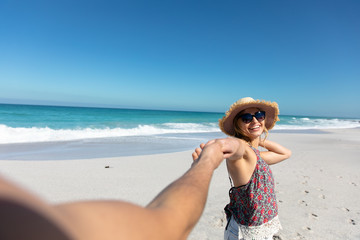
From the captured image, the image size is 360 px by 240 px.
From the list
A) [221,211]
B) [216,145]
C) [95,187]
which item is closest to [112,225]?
[216,145]

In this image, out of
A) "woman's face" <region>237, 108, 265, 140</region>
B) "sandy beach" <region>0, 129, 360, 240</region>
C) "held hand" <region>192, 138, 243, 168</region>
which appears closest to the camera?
"held hand" <region>192, 138, 243, 168</region>

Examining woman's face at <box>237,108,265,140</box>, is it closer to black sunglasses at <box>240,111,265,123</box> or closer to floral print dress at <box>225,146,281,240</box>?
black sunglasses at <box>240,111,265,123</box>

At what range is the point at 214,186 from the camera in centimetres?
544

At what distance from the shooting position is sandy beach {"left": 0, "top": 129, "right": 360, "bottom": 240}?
3727 millimetres

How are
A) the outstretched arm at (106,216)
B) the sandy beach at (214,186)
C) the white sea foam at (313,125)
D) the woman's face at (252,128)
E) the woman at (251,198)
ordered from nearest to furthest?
1. the outstretched arm at (106,216)
2. the woman at (251,198)
3. the woman's face at (252,128)
4. the sandy beach at (214,186)
5. the white sea foam at (313,125)

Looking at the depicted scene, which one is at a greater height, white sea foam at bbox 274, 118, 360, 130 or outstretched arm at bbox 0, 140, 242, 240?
outstretched arm at bbox 0, 140, 242, 240

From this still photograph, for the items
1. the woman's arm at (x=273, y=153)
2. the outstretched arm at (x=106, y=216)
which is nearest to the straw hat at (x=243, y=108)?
the woman's arm at (x=273, y=153)

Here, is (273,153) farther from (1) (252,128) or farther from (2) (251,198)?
(2) (251,198)

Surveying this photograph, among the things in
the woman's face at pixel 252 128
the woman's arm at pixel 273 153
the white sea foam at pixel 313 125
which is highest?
the woman's face at pixel 252 128

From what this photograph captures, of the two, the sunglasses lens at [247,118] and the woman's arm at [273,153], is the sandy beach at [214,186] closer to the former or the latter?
the woman's arm at [273,153]

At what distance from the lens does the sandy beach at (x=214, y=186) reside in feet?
12.2

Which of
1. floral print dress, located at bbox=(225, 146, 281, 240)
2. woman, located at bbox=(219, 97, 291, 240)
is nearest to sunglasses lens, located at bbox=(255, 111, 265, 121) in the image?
woman, located at bbox=(219, 97, 291, 240)

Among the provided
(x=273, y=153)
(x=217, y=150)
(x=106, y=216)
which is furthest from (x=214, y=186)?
(x=106, y=216)

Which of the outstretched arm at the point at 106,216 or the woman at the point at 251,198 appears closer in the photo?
the outstretched arm at the point at 106,216
